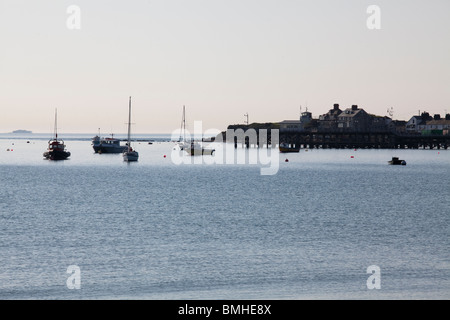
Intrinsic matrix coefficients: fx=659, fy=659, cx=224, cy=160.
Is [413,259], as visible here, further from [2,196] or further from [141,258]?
[2,196]

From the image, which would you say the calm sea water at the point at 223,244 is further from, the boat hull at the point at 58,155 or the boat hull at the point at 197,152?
the boat hull at the point at 197,152

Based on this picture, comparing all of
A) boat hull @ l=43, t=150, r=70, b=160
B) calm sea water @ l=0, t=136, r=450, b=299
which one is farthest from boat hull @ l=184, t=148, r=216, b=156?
calm sea water @ l=0, t=136, r=450, b=299

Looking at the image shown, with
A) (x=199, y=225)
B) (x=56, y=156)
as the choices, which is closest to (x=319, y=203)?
(x=199, y=225)

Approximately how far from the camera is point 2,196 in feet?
237

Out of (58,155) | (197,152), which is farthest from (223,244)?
(197,152)

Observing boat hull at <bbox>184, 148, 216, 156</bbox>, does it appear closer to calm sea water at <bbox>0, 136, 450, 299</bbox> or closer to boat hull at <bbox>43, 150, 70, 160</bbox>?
boat hull at <bbox>43, 150, 70, 160</bbox>

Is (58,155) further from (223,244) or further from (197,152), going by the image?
(223,244)

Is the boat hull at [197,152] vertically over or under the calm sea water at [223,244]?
over

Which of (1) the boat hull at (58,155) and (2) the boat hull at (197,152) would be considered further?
(2) the boat hull at (197,152)

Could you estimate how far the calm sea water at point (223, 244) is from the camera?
2791 cm

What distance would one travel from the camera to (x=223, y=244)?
3912cm

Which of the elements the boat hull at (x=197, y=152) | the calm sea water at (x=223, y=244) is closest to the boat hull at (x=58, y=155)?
the boat hull at (x=197, y=152)

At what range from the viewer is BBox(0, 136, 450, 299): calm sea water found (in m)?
27.9

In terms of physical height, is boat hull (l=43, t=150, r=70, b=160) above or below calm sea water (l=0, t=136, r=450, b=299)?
above
